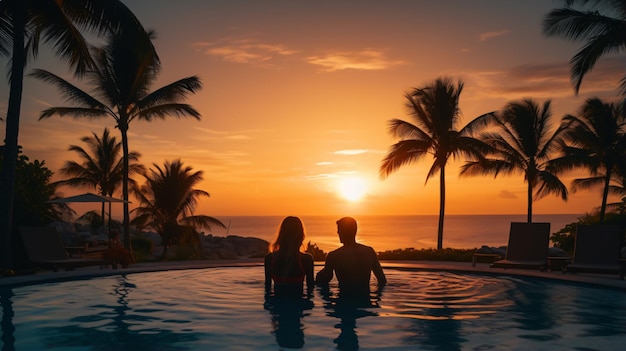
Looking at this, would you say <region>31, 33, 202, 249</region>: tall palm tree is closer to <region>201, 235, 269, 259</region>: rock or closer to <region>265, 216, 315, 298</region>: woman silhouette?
<region>265, 216, 315, 298</region>: woman silhouette

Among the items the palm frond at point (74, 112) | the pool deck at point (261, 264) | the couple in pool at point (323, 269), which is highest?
the palm frond at point (74, 112)

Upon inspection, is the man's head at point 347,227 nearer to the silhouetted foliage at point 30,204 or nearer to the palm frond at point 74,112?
the silhouetted foliage at point 30,204

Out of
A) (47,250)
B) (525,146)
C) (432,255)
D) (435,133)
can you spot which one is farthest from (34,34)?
(525,146)

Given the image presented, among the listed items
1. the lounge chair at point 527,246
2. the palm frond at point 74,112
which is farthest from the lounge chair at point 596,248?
the palm frond at point 74,112

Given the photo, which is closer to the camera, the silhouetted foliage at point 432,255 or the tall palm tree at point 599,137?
the silhouetted foliage at point 432,255

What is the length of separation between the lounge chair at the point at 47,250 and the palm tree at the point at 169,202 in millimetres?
9656

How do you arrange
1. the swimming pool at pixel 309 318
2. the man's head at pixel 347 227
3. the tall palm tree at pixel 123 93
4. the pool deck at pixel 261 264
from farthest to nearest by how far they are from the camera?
the tall palm tree at pixel 123 93, the pool deck at pixel 261 264, the man's head at pixel 347 227, the swimming pool at pixel 309 318

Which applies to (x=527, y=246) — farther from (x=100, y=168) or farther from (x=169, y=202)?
(x=100, y=168)

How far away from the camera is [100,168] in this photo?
1459 inches

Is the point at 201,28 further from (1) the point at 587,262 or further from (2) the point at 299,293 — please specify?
(1) the point at 587,262

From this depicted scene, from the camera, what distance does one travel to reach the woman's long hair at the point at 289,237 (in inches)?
329

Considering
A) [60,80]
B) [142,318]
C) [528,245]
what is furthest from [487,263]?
[60,80]

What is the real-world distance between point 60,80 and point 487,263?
17057 mm

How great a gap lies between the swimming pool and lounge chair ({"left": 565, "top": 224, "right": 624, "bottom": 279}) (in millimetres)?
1391
